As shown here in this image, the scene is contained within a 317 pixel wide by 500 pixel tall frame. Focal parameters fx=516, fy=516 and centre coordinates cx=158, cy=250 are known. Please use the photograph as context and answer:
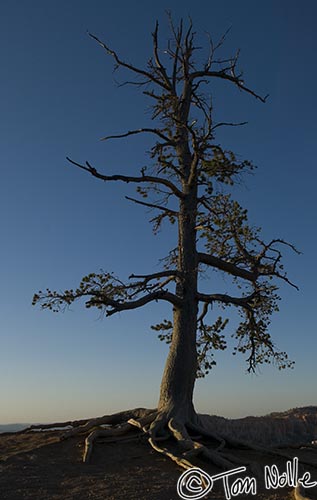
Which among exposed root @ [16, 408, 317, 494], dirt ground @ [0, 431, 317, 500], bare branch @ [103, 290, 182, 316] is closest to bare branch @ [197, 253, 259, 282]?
bare branch @ [103, 290, 182, 316]

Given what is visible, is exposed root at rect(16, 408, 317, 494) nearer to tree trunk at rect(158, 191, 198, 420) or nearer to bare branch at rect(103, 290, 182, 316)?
tree trunk at rect(158, 191, 198, 420)

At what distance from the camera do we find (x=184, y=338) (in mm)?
13875

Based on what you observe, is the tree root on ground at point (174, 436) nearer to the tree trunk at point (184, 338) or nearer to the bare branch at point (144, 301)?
the tree trunk at point (184, 338)

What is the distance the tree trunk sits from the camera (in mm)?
13352

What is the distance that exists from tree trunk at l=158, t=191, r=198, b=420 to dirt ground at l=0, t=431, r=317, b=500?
1.38 meters

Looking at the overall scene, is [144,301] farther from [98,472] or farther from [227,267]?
[98,472]

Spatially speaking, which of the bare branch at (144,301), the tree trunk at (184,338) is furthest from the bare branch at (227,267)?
the bare branch at (144,301)

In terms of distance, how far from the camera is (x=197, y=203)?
15.8 m

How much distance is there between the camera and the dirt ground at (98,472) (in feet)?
29.7

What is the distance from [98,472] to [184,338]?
452 centimetres

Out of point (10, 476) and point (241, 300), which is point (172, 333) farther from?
point (10, 476)

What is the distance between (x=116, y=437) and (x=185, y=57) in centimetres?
1211

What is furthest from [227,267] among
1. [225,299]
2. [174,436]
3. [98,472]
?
[98,472]

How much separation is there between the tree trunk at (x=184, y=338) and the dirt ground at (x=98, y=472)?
1.38m
